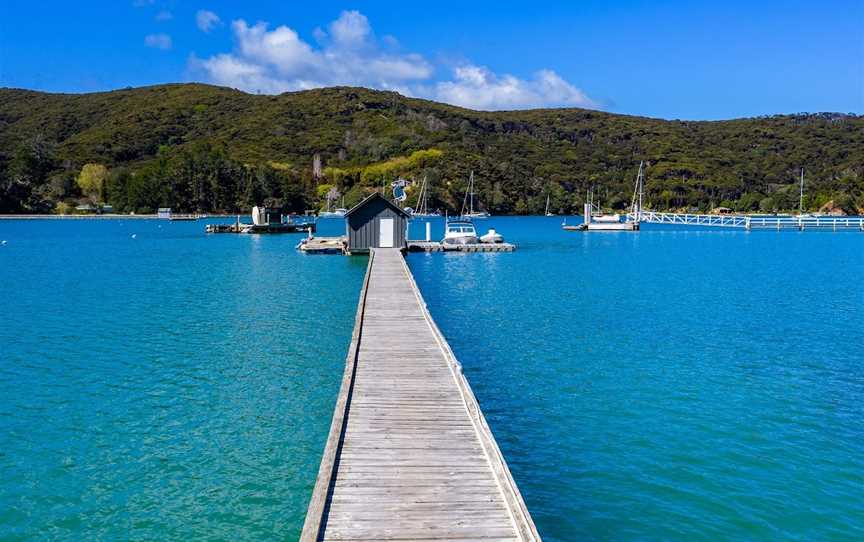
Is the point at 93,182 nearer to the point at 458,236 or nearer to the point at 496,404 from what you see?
the point at 458,236

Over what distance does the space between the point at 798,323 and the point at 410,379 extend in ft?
59.2

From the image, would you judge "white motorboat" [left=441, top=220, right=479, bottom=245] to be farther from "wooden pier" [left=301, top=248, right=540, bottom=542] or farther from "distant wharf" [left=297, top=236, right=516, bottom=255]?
"wooden pier" [left=301, top=248, right=540, bottom=542]

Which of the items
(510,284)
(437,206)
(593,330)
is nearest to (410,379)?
(593,330)

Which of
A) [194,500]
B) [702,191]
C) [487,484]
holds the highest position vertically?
[702,191]

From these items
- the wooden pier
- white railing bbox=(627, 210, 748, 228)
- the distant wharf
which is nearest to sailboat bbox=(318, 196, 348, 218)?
white railing bbox=(627, 210, 748, 228)

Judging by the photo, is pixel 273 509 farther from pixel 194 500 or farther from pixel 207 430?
pixel 207 430

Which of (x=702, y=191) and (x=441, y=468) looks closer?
(x=441, y=468)

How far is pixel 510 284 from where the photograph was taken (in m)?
36.2

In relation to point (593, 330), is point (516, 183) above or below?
above

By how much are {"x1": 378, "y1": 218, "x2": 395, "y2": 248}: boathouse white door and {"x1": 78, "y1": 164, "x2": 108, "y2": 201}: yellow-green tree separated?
123412mm

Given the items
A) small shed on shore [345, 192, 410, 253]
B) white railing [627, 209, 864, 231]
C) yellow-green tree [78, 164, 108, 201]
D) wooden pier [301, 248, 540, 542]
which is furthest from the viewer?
yellow-green tree [78, 164, 108, 201]

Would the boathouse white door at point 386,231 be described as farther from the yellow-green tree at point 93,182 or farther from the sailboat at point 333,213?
the yellow-green tree at point 93,182

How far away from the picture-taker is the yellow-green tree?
151 metres

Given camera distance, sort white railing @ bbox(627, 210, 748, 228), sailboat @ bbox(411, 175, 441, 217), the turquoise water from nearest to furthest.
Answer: the turquoise water, white railing @ bbox(627, 210, 748, 228), sailboat @ bbox(411, 175, 441, 217)
